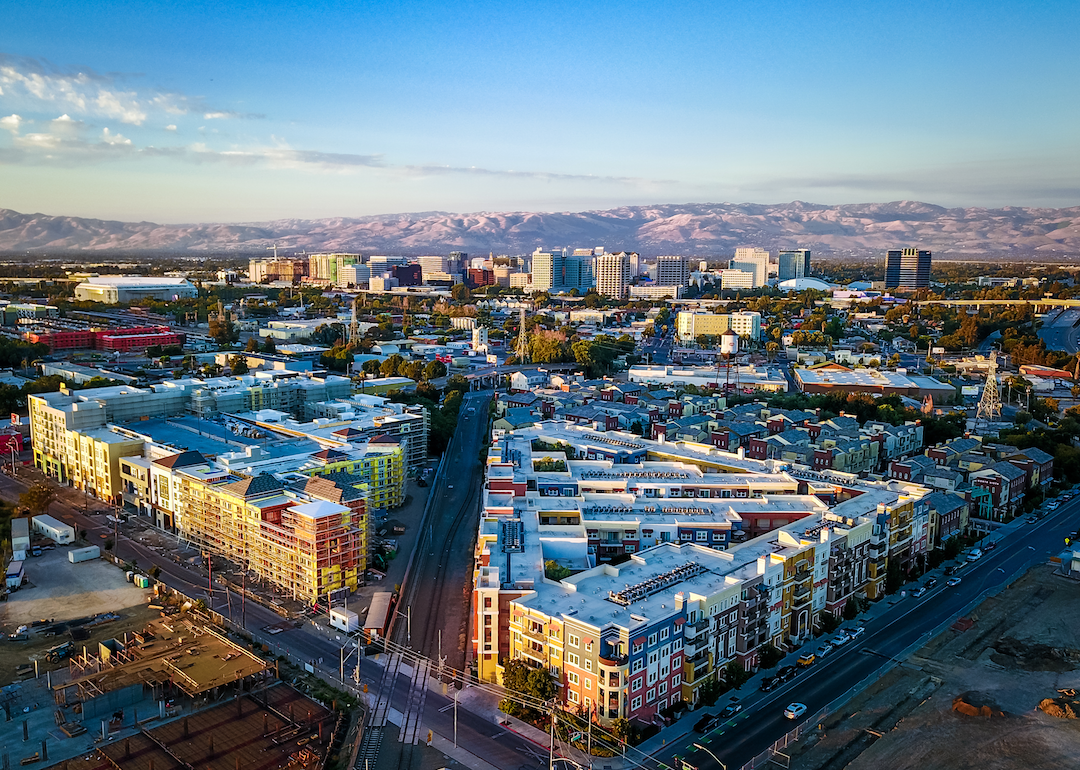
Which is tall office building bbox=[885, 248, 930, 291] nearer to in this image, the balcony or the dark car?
the balcony

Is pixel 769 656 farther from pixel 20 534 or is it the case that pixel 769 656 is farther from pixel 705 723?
pixel 20 534

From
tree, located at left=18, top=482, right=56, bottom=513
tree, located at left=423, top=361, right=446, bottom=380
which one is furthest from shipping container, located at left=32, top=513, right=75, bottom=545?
tree, located at left=423, top=361, right=446, bottom=380

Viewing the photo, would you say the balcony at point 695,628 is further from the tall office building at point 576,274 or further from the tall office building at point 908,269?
the tall office building at point 908,269

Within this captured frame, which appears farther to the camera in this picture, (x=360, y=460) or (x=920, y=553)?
(x=360, y=460)

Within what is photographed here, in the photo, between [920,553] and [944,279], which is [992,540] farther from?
[944,279]

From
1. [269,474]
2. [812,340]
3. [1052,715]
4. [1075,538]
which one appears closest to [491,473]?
[269,474]

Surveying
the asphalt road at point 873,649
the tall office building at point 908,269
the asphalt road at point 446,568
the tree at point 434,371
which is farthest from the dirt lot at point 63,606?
the tall office building at point 908,269
